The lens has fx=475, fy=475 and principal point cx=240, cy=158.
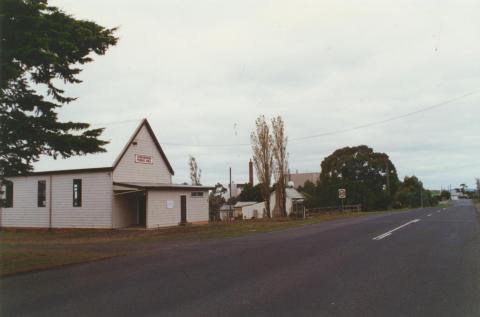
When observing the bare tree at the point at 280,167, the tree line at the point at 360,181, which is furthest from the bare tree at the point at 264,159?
the tree line at the point at 360,181

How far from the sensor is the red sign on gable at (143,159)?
33.9 m

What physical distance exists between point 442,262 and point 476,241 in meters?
5.92

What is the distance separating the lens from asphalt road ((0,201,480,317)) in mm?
7477

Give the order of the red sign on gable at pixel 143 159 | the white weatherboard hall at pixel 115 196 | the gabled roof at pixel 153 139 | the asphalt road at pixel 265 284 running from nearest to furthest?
the asphalt road at pixel 265 284 < the white weatherboard hall at pixel 115 196 < the gabled roof at pixel 153 139 < the red sign on gable at pixel 143 159

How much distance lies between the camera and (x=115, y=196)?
3161 centimetres

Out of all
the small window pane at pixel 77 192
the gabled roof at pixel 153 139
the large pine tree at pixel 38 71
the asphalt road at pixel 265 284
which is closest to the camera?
the asphalt road at pixel 265 284

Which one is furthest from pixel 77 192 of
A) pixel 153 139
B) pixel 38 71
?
pixel 38 71

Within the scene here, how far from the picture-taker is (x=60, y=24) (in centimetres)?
1289

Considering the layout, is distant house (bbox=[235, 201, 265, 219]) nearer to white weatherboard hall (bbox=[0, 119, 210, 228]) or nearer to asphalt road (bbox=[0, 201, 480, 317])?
white weatherboard hall (bbox=[0, 119, 210, 228])

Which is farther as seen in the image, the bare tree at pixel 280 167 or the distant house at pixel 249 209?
the distant house at pixel 249 209

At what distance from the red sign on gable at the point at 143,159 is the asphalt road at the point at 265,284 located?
1956 centimetres

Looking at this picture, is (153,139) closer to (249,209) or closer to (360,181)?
(249,209)

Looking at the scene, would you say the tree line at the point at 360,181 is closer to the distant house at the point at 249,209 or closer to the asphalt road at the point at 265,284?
the distant house at the point at 249,209

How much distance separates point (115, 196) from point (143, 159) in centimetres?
409
